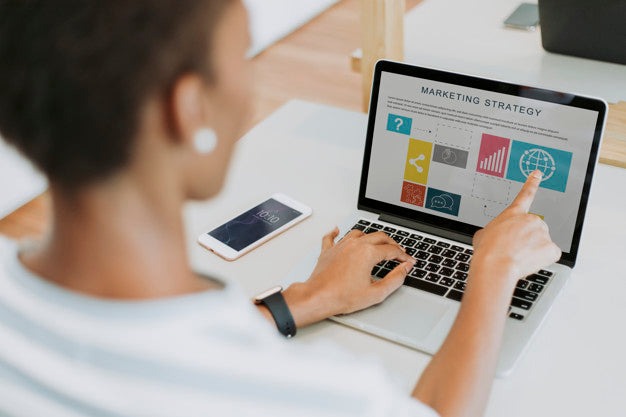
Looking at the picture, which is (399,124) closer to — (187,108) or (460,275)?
(460,275)

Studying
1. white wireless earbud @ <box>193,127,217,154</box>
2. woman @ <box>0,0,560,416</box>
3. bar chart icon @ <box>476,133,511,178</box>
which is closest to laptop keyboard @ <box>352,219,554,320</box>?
bar chart icon @ <box>476,133,511,178</box>

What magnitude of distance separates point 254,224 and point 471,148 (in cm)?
38

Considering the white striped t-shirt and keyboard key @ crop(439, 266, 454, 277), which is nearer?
the white striped t-shirt

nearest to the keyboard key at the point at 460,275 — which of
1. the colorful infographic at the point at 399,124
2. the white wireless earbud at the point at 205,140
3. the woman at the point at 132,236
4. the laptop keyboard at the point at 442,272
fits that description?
the laptop keyboard at the point at 442,272

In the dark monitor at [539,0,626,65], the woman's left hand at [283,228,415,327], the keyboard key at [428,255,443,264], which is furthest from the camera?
the dark monitor at [539,0,626,65]

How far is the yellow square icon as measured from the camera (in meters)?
1.12

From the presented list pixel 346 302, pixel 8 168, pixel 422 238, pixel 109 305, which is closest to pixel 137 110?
pixel 109 305

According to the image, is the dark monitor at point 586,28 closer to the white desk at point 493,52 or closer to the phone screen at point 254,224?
the white desk at point 493,52

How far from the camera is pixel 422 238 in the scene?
3.65 feet

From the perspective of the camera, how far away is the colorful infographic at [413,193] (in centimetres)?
114

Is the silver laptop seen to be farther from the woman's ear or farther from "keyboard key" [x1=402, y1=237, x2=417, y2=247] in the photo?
the woman's ear

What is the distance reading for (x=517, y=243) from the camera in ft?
2.87

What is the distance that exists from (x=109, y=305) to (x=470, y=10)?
4.77 ft

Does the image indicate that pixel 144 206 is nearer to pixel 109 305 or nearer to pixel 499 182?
pixel 109 305
